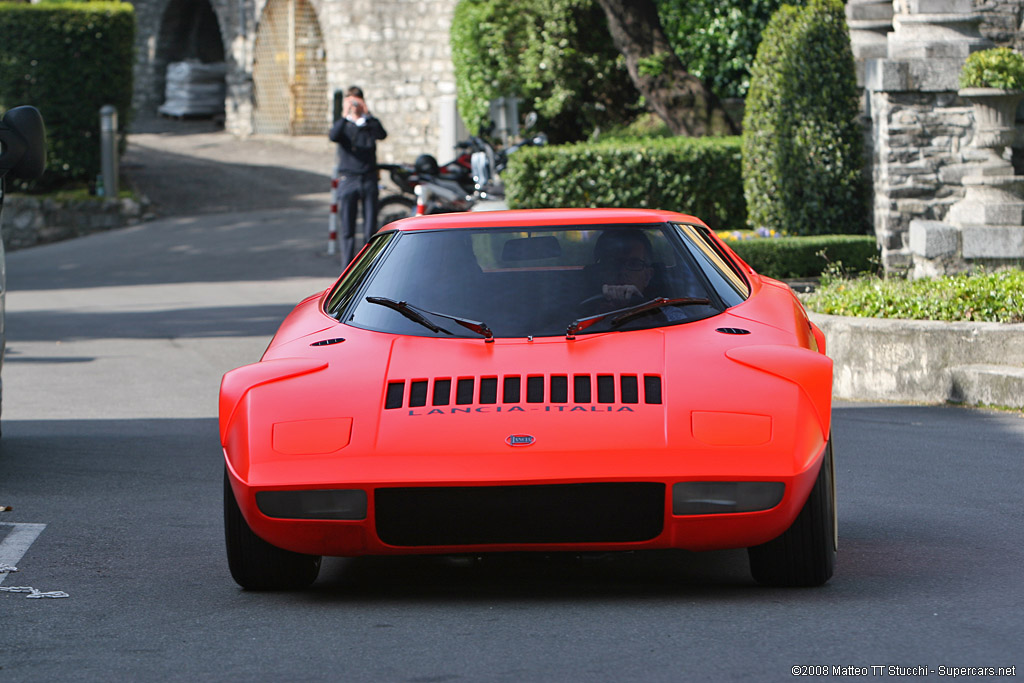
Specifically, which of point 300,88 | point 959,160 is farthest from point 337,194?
point 300,88

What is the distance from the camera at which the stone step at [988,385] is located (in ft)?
27.9

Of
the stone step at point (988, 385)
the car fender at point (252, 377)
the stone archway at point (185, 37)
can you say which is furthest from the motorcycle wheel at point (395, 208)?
the stone archway at point (185, 37)

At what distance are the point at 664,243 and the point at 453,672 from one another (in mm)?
2205

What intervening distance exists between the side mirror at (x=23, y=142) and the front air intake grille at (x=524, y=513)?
317 centimetres

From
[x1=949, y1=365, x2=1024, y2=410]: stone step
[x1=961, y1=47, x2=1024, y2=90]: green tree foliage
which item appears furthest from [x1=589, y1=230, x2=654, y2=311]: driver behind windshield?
[x1=961, y1=47, x2=1024, y2=90]: green tree foliage

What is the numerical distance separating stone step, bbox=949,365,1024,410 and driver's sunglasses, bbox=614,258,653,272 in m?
3.95

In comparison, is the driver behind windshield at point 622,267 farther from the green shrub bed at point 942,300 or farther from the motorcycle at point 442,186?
the motorcycle at point 442,186

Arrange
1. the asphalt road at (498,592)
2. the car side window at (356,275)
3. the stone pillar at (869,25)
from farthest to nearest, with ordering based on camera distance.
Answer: the stone pillar at (869,25)
the car side window at (356,275)
the asphalt road at (498,592)

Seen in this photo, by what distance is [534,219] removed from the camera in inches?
219

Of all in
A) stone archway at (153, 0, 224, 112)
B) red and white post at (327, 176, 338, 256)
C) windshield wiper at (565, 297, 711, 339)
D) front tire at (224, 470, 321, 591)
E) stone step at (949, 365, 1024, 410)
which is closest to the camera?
front tire at (224, 470, 321, 591)

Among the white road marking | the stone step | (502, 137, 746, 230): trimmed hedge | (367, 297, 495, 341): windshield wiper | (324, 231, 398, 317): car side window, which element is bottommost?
the white road marking

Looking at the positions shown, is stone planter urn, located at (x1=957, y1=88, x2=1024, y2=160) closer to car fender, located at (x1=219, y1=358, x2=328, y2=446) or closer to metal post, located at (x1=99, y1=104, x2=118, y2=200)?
car fender, located at (x1=219, y1=358, x2=328, y2=446)

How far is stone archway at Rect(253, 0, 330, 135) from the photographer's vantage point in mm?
33094

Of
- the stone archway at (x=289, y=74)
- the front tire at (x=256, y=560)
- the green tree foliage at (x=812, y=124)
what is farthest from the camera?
the stone archway at (x=289, y=74)
